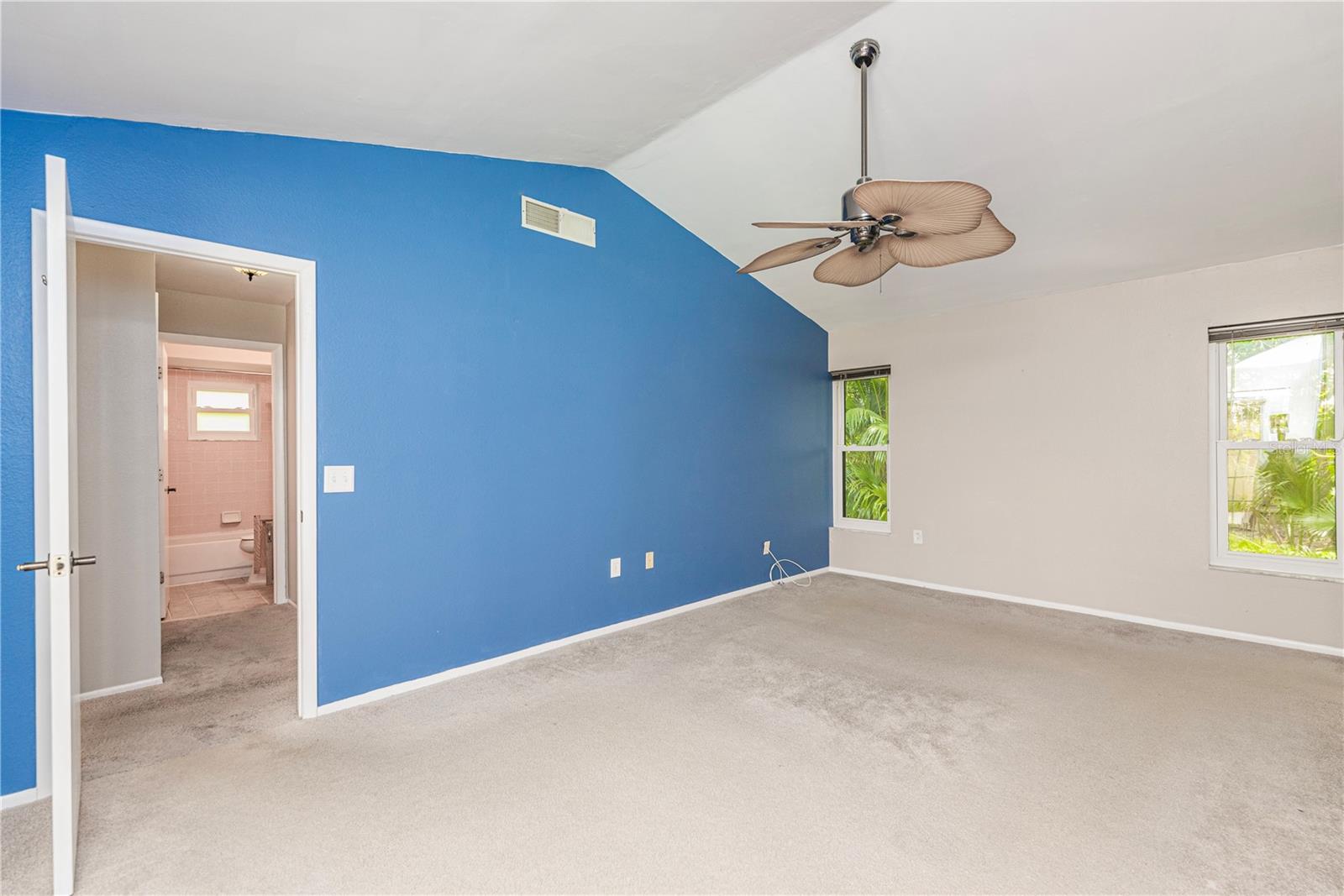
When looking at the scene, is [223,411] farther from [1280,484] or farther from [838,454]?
[1280,484]

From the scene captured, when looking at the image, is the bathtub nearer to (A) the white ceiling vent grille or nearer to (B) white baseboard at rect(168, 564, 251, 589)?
(B) white baseboard at rect(168, 564, 251, 589)

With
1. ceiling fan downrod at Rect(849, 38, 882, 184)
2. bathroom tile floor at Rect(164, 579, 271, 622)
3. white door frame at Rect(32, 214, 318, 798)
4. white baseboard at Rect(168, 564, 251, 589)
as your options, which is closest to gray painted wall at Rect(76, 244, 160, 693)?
white door frame at Rect(32, 214, 318, 798)

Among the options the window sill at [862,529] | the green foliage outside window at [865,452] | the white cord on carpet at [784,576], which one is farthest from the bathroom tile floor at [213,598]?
the green foliage outside window at [865,452]

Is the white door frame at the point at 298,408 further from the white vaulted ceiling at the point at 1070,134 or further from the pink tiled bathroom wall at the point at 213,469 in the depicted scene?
the pink tiled bathroom wall at the point at 213,469

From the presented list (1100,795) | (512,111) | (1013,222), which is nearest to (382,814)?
(1100,795)

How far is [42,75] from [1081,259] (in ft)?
16.4

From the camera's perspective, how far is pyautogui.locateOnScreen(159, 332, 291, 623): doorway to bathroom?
4680mm

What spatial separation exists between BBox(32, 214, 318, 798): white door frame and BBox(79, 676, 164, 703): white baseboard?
985 mm

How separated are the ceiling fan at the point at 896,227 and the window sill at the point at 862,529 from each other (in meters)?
3.16

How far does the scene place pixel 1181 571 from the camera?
389 centimetres

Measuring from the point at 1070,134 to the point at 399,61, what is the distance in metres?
2.90

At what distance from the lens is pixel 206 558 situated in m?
5.53

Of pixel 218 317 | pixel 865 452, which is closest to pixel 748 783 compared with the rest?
pixel 865 452

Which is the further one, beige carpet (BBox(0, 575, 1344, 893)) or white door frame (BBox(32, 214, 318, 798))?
white door frame (BBox(32, 214, 318, 798))
